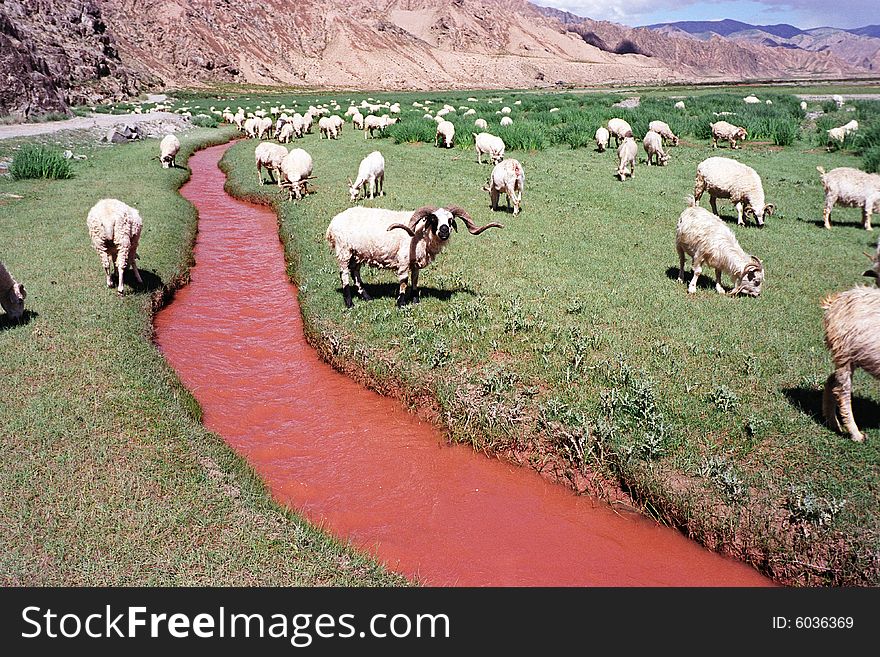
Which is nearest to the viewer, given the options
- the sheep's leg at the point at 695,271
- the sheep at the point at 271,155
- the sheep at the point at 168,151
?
the sheep's leg at the point at 695,271

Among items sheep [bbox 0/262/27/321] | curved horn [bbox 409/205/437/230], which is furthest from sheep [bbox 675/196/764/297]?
sheep [bbox 0/262/27/321]

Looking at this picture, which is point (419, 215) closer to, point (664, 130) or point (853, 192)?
point (853, 192)

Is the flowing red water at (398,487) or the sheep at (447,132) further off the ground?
the sheep at (447,132)

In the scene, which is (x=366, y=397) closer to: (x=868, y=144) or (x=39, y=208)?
(x=39, y=208)

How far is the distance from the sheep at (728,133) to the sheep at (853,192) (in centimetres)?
1429

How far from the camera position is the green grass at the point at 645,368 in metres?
5.50

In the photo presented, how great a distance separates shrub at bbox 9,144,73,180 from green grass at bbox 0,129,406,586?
42.3ft

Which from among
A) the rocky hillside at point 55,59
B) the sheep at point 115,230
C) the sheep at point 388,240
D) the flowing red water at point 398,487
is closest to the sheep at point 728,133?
the sheep at point 388,240

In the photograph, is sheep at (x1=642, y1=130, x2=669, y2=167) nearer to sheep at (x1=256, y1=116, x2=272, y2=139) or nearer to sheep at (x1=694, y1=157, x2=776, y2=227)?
sheep at (x1=694, y1=157, x2=776, y2=227)

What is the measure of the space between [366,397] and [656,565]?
4.54 metres

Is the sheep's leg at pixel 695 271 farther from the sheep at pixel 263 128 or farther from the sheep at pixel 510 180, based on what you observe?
the sheep at pixel 263 128

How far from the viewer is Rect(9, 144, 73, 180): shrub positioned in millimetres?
19625

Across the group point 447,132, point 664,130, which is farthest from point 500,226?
point 664,130

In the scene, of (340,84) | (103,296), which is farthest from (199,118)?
(340,84)
